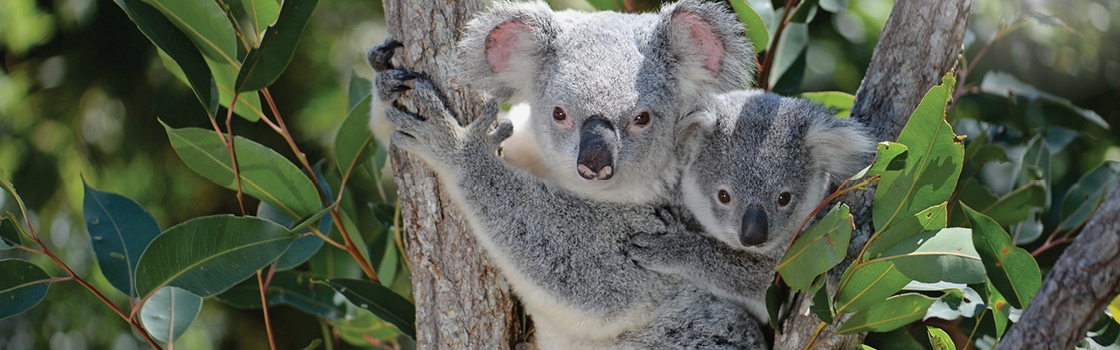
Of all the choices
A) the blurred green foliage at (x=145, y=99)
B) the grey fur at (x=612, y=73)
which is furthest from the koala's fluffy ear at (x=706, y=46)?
the blurred green foliage at (x=145, y=99)

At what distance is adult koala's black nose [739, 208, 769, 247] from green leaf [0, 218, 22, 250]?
1.39m

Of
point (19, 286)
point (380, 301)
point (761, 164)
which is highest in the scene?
point (761, 164)

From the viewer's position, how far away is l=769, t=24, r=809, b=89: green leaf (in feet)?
5.84

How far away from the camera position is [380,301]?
5.03 feet

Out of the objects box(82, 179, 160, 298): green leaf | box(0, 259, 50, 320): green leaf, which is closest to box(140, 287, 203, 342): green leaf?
box(82, 179, 160, 298): green leaf

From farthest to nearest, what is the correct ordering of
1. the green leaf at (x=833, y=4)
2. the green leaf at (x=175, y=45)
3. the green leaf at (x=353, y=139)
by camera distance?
the green leaf at (x=833, y=4) → the green leaf at (x=353, y=139) → the green leaf at (x=175, y=45)

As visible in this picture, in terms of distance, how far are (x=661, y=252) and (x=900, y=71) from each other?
64 centimetres

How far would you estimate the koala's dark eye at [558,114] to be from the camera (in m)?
1.40

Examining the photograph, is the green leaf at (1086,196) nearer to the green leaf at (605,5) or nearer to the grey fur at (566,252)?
the grey fur at (566,252)

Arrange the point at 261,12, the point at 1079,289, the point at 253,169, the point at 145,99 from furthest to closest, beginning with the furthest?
the point at 145,99 → the point at 253,169 → the point at 261,12 → the point at 1079,289

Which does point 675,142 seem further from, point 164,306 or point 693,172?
point 164,306

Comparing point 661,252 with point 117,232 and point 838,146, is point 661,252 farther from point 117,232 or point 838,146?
point 117,232

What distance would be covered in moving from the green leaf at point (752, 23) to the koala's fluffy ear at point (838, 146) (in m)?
0.21

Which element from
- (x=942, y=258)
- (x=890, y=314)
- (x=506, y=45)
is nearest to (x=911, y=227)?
(x=942, y=258)
